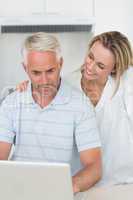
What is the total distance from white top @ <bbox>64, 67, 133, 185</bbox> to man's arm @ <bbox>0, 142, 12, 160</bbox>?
421 mm

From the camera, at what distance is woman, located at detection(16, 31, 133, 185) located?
189 cm

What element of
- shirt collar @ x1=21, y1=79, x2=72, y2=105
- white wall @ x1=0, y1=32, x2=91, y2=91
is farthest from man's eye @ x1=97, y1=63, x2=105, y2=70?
white wall @ x1=0, y1=32, x2=91, y2=91

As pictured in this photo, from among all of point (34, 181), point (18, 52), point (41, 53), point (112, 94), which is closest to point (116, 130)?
point (112, 94)

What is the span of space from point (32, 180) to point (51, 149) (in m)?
0.58

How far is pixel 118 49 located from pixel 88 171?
2.02 feet

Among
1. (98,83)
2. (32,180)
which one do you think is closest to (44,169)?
(32,180)

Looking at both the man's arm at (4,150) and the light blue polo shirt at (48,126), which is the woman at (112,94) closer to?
the light blue polo shirt at (48,126)

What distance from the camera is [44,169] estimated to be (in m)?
1.06

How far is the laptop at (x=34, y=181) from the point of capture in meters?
1.06

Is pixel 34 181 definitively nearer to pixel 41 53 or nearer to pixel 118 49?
pixel 41 53

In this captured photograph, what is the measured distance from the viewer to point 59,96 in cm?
171

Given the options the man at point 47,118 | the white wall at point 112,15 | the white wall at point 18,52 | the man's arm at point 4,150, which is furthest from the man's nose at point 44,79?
the white wall at point 18,52

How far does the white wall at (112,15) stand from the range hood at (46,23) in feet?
0.26

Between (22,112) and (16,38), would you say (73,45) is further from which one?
(22,112)
